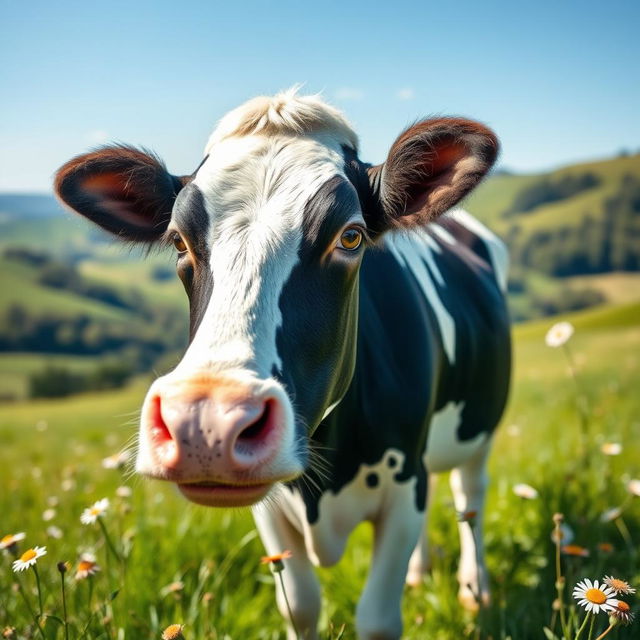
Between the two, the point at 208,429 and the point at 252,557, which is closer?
the point at 208,429

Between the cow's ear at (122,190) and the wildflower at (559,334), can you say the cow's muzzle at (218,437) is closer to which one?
the cow's ear at (122,190)

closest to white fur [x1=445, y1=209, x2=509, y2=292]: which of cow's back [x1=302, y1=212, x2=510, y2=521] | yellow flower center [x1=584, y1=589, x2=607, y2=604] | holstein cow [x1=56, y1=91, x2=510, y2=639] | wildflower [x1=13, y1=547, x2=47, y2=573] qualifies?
cow's back [x1=302, y1=212, x2=510, y2=521]

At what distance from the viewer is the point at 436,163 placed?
2582 mm

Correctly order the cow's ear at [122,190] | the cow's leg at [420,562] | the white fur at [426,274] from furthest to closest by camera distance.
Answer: the cow's leg at [420,562] → the white fur at [426,274] → the cow's ear at [122,190]

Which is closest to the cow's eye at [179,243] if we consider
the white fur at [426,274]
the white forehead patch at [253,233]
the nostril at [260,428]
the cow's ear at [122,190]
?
the white forehead patch at [253,233]

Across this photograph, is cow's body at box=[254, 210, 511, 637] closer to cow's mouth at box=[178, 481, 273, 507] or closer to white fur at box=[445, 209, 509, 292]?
cow's mouth at box=[178, 481, 273, 507]

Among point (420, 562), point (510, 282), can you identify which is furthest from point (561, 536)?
point (510, 282)

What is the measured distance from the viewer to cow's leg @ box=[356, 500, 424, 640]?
280 cm

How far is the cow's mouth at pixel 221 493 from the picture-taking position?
1684mm

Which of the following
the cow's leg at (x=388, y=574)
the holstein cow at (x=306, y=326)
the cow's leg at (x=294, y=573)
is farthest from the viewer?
the cow's leg at (x=294, y=573)

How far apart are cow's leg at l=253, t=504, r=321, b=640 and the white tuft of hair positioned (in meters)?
1.78

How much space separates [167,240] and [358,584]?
2548mm

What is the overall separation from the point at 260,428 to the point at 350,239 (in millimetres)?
855

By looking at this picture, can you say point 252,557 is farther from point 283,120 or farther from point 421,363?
point 283,120
